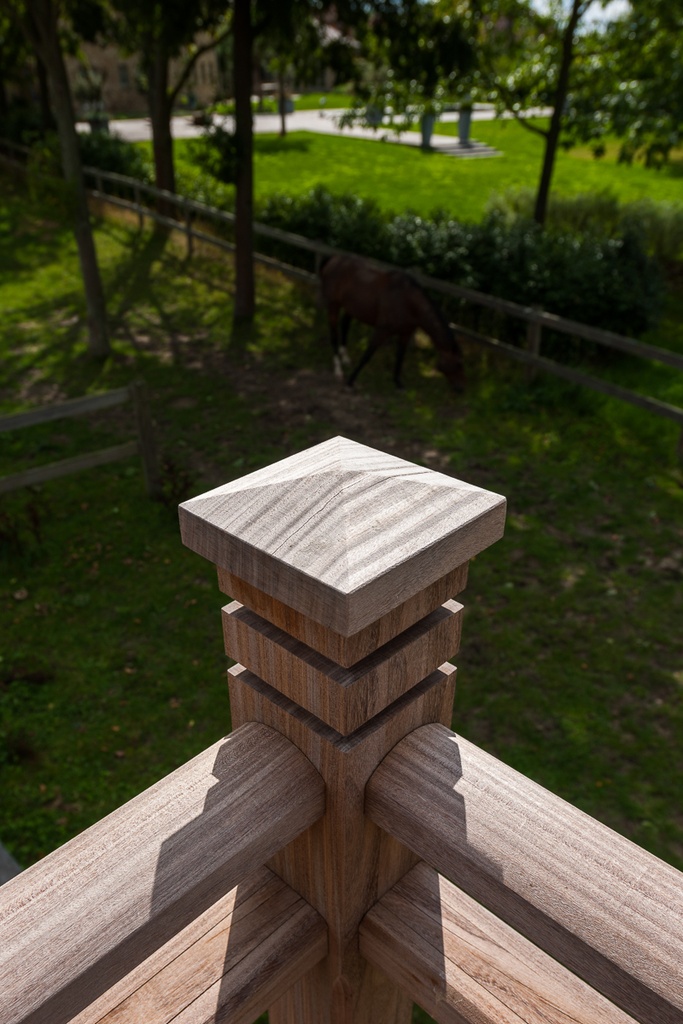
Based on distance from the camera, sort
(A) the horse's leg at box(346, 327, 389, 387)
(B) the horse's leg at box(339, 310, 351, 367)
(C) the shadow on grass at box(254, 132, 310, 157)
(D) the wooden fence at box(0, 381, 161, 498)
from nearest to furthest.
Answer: (D) the wooden fence at box(0, 381, 161, 498) → (A) the horse's leg at box(346, 327, 389, 387) → (B) the horse's leg at box(339, 310, 351, 367) → (C) the shadow on grass at box(254, 132, 310, 157)

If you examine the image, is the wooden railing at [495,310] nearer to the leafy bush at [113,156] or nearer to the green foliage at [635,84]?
the leafy bush at [113,156]

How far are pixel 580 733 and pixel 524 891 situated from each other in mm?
4149

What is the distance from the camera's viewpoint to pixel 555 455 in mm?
7781

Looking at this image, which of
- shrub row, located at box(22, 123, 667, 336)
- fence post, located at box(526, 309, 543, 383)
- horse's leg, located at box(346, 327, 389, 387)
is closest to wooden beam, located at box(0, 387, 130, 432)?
horse's leg, located at box(346, 327, 389, 387)

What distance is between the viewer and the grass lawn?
442cm

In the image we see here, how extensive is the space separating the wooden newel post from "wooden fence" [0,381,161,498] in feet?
18.2

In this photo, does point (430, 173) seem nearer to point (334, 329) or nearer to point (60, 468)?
point (334, 329)

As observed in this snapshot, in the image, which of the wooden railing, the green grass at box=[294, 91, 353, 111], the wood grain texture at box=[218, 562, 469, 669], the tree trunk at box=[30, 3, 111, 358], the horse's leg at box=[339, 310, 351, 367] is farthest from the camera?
the green grass at box=[294, 91, 353, 111]

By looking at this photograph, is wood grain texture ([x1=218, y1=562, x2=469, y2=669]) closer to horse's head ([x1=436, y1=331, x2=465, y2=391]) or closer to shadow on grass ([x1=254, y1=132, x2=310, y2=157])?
horse's head ([x1=436, y1=331, x2=465, y2=391])

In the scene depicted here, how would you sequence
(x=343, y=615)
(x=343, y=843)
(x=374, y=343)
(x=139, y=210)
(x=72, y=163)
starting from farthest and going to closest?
(x=139, y=210) < (x=374, y=343) < (x=72, y=163) < (x=343, y=843) < (x=343, y=615)

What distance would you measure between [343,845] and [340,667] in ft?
1.06

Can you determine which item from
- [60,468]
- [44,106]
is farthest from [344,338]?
[44,106]

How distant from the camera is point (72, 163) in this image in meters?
8.88

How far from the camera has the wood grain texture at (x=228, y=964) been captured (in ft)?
3.24
